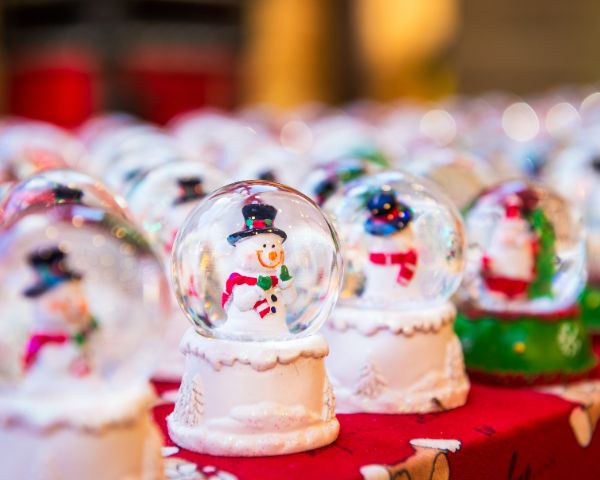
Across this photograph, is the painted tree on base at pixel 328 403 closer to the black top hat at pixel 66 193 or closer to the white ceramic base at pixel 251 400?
the white ceramic base at pixel 251 400

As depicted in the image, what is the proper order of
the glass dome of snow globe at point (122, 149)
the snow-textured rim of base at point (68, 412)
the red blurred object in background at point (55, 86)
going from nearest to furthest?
the snow-textured rim of base at point (68, 412)
the glass dome of snow globe at point (122, 149)
the red blurred object in background at point (55, 86)

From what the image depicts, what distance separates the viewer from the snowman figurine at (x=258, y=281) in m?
1.29

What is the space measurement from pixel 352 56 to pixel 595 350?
6221mm

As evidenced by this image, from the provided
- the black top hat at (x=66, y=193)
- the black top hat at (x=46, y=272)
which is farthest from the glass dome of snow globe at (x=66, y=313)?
the black top hat at (x=66, y=193)

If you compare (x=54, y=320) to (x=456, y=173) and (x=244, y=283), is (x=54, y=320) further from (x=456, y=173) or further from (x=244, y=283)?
(x=456, y=173)

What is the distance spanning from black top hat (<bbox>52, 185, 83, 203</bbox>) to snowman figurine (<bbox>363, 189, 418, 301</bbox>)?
0.44 metres

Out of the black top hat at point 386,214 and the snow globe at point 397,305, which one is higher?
the black top hat at point 386,214

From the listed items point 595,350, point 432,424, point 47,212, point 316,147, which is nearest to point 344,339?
point 432,424

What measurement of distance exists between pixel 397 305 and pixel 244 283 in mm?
322

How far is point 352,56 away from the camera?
797 cm

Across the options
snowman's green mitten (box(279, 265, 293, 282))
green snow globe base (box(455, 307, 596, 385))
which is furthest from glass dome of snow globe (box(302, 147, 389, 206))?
snowman's green mitten (box(279, 265, 293, 282))

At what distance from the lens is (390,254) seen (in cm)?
152

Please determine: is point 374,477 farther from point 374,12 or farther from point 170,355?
point 374,12

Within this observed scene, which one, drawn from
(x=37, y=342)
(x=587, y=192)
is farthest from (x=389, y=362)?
(x=587, y=192)
